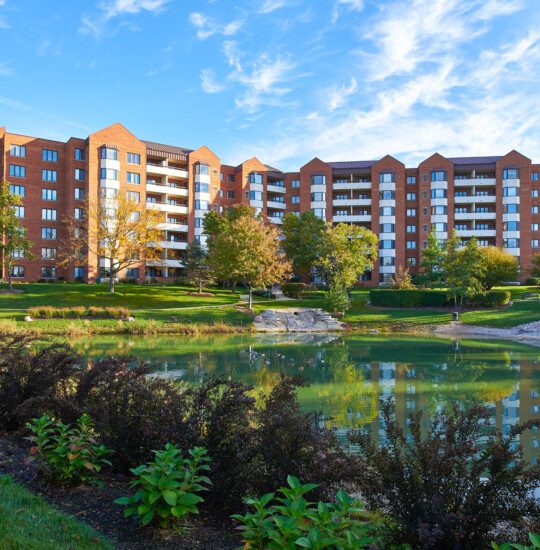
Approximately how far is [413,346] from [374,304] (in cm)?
1972

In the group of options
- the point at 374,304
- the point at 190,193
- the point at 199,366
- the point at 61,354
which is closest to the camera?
the point at 61,354

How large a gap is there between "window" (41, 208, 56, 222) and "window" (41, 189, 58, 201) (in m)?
1.37

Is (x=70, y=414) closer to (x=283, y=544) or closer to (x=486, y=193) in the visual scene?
(x=283, y=544)

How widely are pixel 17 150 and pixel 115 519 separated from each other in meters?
67.2

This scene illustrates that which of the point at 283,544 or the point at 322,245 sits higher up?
the point at 322,245

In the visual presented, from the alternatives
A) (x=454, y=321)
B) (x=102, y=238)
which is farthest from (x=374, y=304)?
(x=102, y=238)

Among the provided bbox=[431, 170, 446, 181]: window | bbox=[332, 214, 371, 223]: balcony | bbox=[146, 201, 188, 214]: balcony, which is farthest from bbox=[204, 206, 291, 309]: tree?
bbox=[431, 170, 446, 181]: window

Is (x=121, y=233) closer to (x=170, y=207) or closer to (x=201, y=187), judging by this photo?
(x=170, y=207)

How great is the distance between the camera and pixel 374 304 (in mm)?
47094

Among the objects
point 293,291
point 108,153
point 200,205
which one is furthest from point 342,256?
point 108,153

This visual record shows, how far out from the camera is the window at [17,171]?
62166 millimetres

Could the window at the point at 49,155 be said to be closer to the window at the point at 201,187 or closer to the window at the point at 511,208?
the window at the point at 201,187

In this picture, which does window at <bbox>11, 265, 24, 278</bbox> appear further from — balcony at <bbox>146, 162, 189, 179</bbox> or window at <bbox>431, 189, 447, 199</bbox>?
window at <bbox>431, 189, 447, 199</bbox>

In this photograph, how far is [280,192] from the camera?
8131cm
